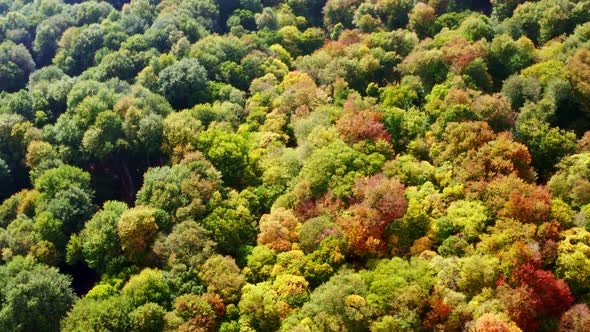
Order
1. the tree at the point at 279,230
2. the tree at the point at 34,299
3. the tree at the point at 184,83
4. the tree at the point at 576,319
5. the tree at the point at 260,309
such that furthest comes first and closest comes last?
1. the tree at the point at 184,83
2. the tree at the point at 279,230
3. the tree at the point at 34,299
4. the tree at the point at 260,309
5. the tree at the point at 576,319

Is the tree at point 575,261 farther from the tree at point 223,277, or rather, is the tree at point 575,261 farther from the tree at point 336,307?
the tree at point 223,277

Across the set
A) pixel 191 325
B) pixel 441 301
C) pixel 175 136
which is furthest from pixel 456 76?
pixel 191 325

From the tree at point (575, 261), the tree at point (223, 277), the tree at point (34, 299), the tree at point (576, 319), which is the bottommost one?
the tree at point (34, 299)

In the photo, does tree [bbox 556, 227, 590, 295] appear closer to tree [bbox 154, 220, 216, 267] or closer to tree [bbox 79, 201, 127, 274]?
tree [bbox 154, 220, 216, 267]

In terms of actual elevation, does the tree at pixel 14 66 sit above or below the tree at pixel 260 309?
above

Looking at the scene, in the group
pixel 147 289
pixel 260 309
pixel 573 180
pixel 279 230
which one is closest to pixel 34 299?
pixel 147 289

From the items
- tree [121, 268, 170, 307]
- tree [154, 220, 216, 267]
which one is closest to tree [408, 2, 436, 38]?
tree [154, 220, 216, 267]

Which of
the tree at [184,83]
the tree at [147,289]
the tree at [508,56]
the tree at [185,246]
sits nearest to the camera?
the tree at [147,289]

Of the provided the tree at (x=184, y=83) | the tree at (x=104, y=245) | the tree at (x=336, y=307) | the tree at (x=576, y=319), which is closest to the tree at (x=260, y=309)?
the tree at (x=336, y=307)
